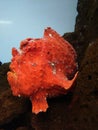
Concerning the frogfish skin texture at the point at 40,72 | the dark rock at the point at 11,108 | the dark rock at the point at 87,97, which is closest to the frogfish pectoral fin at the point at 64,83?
the frogfish skin texture at the point at 40,72

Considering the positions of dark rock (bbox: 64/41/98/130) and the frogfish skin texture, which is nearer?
dark rock (bbox: 64/41/98/130)

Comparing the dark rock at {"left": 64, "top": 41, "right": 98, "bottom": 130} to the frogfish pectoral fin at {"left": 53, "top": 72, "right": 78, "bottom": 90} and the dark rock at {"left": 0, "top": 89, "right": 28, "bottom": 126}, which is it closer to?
the frogfish pectoral fin at {"left": 53, "top": 72, "right": 78, "bottom": 90}

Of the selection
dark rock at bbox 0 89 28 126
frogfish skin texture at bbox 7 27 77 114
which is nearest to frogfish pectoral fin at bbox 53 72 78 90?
frogfish skin texture at bbox 7 27 77 114

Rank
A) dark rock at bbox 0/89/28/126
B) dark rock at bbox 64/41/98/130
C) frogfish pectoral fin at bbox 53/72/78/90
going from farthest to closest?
dark rock at bbox 0/89/28/126, frogfish pectoral fin at bbox 53/72/78/90, dark rock at bbox 64/41/98/130

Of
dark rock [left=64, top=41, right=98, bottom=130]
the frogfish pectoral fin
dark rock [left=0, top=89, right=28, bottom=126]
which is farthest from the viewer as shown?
dark rock [left=0, top=89, right=28, bottom=126]

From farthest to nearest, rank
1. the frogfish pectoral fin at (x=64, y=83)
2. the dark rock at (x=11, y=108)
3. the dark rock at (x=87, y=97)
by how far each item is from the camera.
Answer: the dark rock at (x=11, y=108) < the frogfish pectoral fin at (x=64, y=83) < the dark rock at (x=87, y=97)

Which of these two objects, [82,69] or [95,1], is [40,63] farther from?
[95,1]

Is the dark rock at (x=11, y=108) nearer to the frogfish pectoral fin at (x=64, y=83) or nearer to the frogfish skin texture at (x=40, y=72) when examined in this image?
the frogfish skin texture at (x=40, y=72)

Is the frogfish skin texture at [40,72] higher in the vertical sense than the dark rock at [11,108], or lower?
higher

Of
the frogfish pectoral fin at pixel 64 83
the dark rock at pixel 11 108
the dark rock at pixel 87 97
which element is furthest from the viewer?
the dark rock at pixel 11 108
